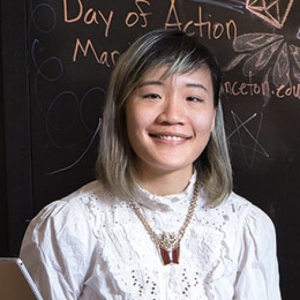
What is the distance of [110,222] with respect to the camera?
1.15m

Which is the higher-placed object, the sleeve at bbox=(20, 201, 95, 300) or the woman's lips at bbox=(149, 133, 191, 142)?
the woman's lips at bbox=(149, 133, 191, 142)

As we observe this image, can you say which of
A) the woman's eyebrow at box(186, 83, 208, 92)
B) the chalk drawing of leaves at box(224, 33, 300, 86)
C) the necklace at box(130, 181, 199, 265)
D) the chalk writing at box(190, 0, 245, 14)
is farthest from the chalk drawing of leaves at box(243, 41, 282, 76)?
the necklace at box(130, 181, 199, 265)

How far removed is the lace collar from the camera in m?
1.16

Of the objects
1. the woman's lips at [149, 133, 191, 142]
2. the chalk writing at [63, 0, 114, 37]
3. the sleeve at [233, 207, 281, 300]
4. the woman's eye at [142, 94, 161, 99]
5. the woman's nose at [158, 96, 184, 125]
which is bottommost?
the sleeve at [233, 207, 281, 300]

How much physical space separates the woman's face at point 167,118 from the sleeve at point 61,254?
0.23 m

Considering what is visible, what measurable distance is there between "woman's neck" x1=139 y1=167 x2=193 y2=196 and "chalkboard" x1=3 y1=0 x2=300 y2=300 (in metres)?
0.42

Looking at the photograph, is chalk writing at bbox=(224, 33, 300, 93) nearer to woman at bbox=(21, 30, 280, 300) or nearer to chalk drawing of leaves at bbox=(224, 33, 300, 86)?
chalk drawing of leaves at bbox=(224, 33, 300, 86)

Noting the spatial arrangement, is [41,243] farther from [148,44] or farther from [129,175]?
[148,44]

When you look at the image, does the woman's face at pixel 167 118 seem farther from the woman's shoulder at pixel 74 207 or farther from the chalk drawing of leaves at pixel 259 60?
the chalk drawing of leaves at pixel 259 60

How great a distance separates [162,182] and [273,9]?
701 mm

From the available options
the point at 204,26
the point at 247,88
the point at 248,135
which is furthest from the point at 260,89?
the point at 204,26

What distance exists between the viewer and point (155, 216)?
1172 millimetres

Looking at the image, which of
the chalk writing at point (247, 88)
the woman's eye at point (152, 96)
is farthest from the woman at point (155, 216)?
the chalk writing at point (247, 88)

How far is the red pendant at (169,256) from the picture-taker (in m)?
1.14
